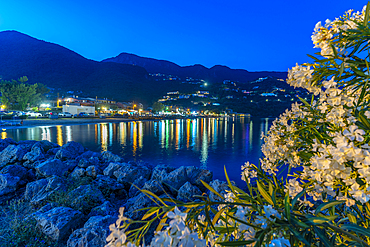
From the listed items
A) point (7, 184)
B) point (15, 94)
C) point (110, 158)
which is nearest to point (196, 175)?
point (110, 158)

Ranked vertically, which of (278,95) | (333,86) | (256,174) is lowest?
(256,174)

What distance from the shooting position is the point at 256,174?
2.22m

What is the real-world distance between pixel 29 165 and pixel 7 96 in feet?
206

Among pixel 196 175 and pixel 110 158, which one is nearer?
pixel 196 175

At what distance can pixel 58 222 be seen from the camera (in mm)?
3936

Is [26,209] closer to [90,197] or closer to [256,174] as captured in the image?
[90,197]

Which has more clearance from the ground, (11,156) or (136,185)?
(11,156)

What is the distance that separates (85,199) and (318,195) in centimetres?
540

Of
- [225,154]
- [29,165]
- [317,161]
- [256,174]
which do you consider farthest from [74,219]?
[225,154]

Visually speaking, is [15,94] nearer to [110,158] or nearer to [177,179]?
[110,158]

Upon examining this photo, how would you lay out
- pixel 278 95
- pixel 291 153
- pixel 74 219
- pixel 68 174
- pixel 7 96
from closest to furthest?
1. pixel 291 153
2. pixel 74 219
3. pixel 68 174
4. pixel 7 96
5. pixel 278 95

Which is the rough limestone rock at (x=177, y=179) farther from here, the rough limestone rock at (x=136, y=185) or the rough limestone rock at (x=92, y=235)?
the rough limestone rock at (x=92, y=235)

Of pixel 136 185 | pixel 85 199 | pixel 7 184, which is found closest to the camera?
pixel 85 199

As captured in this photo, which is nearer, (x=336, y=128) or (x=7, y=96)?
(x=336, y=128)
